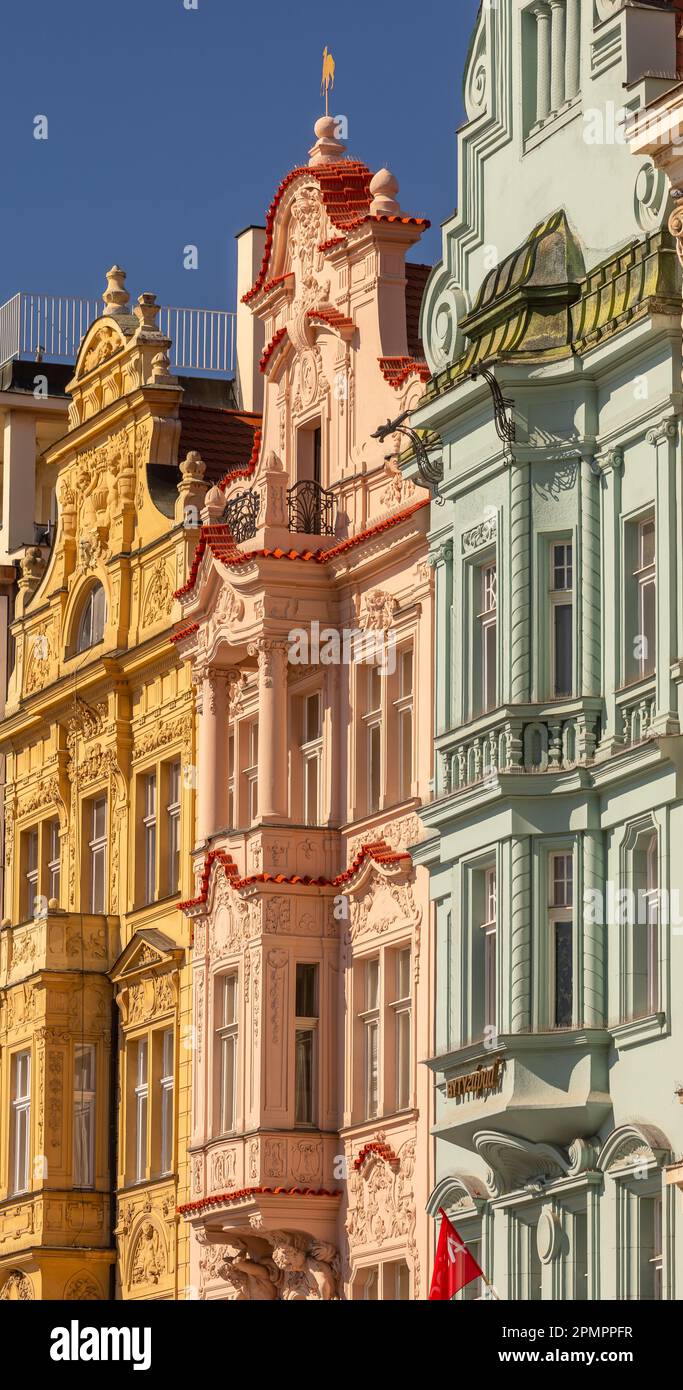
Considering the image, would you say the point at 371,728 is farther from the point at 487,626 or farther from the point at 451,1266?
the point at 451,1266

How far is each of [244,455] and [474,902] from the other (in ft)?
54.7

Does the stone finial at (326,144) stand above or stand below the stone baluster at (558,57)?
above

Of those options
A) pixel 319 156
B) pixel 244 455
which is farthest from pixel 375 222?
pixel 244 455

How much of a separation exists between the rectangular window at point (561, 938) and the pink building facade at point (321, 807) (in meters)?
5.94

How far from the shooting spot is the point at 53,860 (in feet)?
203

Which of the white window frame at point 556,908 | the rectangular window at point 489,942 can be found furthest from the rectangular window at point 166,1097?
the white window frame at point 556,908

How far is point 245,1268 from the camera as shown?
167 ft

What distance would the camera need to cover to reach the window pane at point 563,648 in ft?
139

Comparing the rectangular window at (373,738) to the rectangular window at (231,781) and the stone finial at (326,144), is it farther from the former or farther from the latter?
the stone finial at (326,144)
